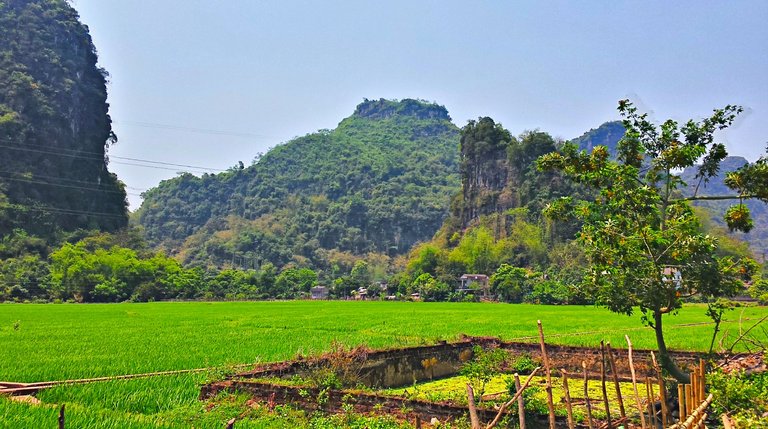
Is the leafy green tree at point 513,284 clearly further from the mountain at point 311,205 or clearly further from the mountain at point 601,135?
the mountain at point 601,135

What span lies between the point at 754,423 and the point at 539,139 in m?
72.4

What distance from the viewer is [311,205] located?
378 feet

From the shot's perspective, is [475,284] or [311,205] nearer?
[475,284]

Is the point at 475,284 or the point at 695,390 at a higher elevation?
the point at 695,390

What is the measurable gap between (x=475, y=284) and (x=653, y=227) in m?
54.5

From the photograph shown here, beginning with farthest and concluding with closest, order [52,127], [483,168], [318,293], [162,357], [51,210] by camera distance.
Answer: [483,168] < [318,293] < [52,127] < [51,210] < [162,357]

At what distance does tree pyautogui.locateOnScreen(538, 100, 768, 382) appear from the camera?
7.13m

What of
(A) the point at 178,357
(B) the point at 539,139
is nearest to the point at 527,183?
(B) the point at 539,139

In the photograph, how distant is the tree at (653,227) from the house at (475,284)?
173ft

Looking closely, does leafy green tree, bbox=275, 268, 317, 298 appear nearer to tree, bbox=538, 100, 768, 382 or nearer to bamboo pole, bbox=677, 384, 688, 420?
tree, bbox=538, 100, 768, 382

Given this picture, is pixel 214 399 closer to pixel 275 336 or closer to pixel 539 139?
pixel 275 336

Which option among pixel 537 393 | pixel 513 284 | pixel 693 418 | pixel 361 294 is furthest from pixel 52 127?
pixel 693 418

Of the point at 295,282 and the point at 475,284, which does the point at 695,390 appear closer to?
the point at 475,284

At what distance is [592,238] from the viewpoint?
7488mm
